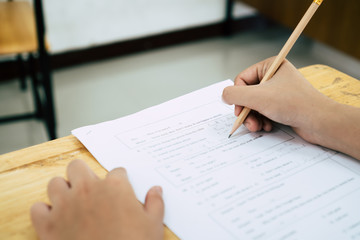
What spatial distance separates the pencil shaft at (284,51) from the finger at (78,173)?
22 centimetres

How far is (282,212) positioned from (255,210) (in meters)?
0.03

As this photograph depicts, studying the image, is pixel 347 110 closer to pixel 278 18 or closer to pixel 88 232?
pixel 88 232

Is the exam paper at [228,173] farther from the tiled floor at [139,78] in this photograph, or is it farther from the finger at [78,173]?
the tiled floor at [139,78]

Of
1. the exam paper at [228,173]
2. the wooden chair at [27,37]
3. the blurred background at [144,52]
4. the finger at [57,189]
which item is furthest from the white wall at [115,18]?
the finger at [57,189]

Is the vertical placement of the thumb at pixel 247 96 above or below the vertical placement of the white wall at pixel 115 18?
above

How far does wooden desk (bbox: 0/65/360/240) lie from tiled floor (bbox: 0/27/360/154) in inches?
46.2

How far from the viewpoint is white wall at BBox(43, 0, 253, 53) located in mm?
2033

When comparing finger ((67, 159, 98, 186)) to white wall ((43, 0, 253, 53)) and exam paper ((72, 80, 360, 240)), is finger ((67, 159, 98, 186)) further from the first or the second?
white wall ((43, 0, 253, 53))

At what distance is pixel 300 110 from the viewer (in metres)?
0.53

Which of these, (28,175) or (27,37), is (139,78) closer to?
(27,37)

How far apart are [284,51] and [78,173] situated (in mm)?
345

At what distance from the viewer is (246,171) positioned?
1.53 ft

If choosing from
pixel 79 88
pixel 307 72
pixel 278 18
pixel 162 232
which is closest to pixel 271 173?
pixel 162 232

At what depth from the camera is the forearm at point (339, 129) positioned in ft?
1.64
